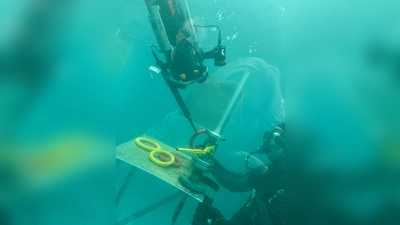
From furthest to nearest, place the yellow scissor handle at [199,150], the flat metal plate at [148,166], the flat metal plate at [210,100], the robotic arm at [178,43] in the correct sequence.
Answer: the flat metal plate at [210,100]
the yellow scissor handle at [199,150]
the robotic arm at [178,43]
the flat metal plate at [148,166]

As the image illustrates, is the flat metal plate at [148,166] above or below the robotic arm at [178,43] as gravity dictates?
below

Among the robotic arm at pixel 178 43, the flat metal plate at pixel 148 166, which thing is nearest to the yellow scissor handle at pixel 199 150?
the flat metal plate at pixel 148 166

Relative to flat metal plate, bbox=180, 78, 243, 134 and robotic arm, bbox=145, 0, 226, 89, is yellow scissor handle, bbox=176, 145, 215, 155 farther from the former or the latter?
flat metal plate, bbox=180, 78, 243, 134

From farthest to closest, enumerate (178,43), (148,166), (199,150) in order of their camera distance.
Answer: 1. (199,150)
2. (178,43)
3. (148,166)

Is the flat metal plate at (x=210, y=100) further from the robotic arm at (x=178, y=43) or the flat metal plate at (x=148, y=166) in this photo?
the flat metal plate at (x=148, y=166)

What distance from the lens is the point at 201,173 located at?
2.83m

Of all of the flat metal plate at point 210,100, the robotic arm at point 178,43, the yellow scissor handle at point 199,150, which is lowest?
the flat metal plate at point 210,100

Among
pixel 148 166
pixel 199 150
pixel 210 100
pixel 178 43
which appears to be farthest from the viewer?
pixel 210 100

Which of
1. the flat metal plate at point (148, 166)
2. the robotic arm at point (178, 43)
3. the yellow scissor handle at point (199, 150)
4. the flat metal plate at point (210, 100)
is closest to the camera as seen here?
the flat metal plate at point (148, 166)

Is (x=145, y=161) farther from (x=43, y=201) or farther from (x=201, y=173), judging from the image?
(x=43, y=201)

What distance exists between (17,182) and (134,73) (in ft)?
15.6

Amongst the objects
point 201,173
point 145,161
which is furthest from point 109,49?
point 201,173

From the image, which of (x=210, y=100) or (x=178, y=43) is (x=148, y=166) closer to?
(x=178, y=43)

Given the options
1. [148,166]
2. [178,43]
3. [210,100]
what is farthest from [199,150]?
[210,100]
